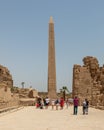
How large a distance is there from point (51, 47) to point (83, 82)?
641 centimetres

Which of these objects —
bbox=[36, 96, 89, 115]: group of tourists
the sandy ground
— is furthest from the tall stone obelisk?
the sandy ground

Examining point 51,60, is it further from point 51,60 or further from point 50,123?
point 50,123

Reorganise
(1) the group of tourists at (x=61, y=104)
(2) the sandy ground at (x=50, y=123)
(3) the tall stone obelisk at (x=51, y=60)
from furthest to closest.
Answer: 1. (3) the tall stone obelisk at (x=51, y=60)
2. (1) the group of tourists at (x=61, y=104)
3. (2) the sandy ground at (x=50, y=123)

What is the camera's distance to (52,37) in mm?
42812

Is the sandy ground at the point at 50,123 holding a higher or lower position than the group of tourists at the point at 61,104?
lower

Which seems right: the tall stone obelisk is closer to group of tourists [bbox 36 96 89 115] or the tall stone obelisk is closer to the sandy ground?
group of tourists [bbox 36 96 89 115]

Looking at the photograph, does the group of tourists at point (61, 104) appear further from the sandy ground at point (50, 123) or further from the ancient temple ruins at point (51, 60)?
the ancient temple ruins at point (51, 60)

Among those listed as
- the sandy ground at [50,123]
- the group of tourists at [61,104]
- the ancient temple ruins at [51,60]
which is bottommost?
the sandy ground at [50,123]

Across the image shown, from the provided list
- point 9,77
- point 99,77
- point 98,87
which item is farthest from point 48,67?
point 9,77

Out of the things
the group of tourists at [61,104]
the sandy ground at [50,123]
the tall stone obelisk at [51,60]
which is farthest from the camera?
the tall stone obelisk at [51,60]

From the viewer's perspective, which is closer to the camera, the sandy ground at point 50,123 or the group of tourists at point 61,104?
the sandy ground at point 50,123

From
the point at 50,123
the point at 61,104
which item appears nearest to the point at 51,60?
the point at 61,104

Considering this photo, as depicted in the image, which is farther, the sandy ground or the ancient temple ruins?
the ancient temple ruins

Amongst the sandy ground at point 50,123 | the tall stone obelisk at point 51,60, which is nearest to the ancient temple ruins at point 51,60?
the tall stone obelisk at point 51,60
